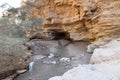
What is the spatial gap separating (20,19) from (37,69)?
12.0 ft

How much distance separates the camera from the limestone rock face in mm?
11370

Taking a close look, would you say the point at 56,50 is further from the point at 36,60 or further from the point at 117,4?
the point at 117,4

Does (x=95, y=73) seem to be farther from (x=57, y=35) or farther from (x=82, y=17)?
(x=57, y=35)

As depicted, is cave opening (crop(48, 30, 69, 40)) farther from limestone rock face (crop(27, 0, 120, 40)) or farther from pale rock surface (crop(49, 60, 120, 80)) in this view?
pale rock surface (crop(49, 60, 120, 80))

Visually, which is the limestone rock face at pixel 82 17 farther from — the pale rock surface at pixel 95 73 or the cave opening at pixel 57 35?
the pale rock surface at pixel 95 73

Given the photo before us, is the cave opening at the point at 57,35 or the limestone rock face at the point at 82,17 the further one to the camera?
the cave opening at the point at 57,35

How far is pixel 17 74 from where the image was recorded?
8.31m

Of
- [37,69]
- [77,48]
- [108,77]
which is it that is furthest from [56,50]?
[108,77]

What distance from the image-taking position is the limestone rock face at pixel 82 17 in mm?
11370

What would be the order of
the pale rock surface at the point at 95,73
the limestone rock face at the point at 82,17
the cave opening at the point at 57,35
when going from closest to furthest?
1. the pale rock surface at the point at 95,73
2. the limestone rock face at the point at 82,17
3. the cave opening at the point at 57,35

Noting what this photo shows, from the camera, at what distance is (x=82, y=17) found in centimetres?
1309

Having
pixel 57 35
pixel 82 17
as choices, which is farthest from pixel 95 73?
pixel 57 35

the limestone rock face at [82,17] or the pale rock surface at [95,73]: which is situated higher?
the limestone rock face at [82,17]

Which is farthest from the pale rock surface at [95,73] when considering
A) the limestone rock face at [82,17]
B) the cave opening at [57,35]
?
the cave opening at [57,35]
